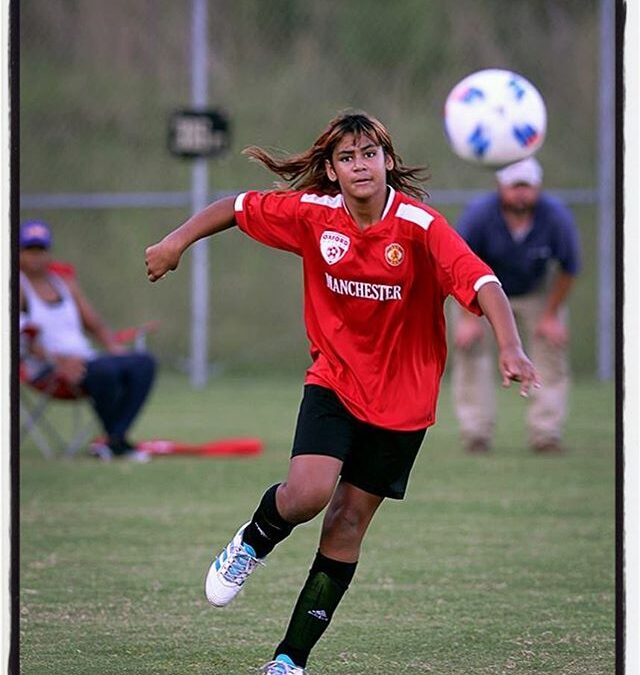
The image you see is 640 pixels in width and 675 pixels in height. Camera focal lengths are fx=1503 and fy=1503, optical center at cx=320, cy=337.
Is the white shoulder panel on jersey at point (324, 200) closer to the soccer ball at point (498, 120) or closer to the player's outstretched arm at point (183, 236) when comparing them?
the player's outstretched arm at point (183, 236)

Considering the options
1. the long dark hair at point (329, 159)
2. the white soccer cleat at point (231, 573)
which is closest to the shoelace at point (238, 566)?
the white soccer cleat at point (231, 573)

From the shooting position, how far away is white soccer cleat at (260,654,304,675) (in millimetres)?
4137

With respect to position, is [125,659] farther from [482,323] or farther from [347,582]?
[482,323]

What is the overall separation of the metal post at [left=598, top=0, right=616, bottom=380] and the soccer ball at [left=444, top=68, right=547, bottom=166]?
7.08m

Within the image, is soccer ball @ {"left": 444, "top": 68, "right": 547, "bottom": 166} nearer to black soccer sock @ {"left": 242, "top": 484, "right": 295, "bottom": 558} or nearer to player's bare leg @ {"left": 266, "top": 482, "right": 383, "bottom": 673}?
player's bare leg @ {"left": 266, "top": 482, "right": 383, "bottom": 673}

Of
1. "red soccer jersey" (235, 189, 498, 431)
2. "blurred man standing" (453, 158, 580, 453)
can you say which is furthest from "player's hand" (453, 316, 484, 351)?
"red soccer jersey" (235, 189, 498, 431)

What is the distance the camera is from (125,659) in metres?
4.43

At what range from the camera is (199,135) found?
44.8 ft

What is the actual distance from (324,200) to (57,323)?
207 inches

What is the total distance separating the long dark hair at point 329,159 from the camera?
4.31 m

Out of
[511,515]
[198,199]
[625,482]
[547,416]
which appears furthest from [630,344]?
[198,199]

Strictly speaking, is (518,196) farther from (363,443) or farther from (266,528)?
(266,528)

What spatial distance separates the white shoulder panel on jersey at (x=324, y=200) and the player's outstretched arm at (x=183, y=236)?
220 mm

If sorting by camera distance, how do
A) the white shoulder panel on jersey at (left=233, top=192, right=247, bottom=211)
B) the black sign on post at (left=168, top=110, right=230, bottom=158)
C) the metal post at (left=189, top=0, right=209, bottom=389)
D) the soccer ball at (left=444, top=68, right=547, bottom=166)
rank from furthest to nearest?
the metal post at (left=189, top=0, right=209, bottom=389) → the black sign on post at (left=168, top=110, right=230, bottom=158) → the soccer ball at (left=444, top=68, right=547, bottom=166) → the white shoulder panel on jersey at (left=233, top=192, right=247, bottom=211)
